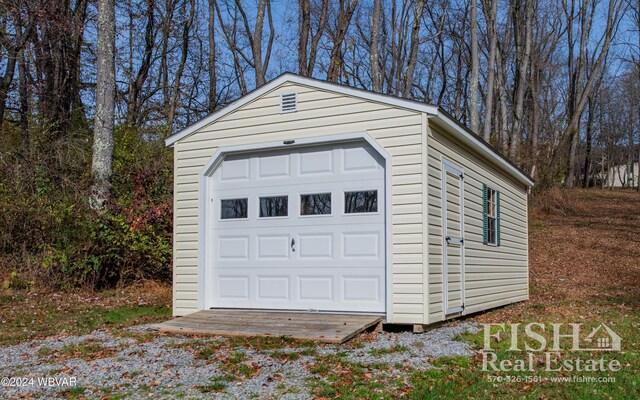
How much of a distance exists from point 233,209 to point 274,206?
691mm

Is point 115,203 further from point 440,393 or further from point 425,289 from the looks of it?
point 440,393

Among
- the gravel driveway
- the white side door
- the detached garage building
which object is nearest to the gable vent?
the detached garage building

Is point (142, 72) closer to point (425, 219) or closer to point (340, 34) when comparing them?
point (340, 34)

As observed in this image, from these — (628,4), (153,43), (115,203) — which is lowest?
(115,203)

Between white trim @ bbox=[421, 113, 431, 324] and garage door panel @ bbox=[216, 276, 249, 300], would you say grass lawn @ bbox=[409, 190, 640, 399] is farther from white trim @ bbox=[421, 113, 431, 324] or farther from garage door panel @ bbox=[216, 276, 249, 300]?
garage door panel @ bbox=[216, 276, 249, 300]

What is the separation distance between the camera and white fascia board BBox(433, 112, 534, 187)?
8047 millimetres

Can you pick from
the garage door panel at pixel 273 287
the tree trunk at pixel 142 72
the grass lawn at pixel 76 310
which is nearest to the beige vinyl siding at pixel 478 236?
the garage door panel at pixel 273 287

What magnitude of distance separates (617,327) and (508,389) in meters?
3.73

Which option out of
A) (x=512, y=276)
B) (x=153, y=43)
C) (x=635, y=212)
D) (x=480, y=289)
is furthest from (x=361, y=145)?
(x=635, y=212)

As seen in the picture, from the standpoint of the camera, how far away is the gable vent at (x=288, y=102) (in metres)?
8.62

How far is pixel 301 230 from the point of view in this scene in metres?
8.58

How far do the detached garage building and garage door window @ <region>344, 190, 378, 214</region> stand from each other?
0.6 inches

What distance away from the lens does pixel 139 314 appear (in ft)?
32.5

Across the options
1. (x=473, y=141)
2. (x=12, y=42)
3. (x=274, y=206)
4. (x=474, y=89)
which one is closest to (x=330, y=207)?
(x=274, y=206)
